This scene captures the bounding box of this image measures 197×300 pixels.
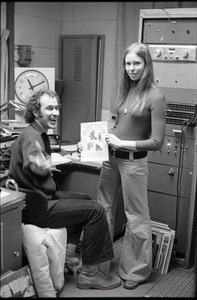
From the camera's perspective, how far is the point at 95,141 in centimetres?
240

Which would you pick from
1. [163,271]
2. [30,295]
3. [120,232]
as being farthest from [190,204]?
[30,295]

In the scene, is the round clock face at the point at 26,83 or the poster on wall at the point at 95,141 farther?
the round clock face at the point at 26,83

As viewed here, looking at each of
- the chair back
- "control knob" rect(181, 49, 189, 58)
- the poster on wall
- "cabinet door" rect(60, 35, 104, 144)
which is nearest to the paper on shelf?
the poster on wall

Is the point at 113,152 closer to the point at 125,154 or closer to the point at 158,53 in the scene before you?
the point at 125,154

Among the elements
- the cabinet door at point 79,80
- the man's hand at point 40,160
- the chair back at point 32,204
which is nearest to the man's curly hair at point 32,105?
the man's hand at point 40,160

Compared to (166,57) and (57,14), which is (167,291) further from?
(57,14)

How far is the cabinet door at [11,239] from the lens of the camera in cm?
198

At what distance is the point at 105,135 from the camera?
7.84 ft

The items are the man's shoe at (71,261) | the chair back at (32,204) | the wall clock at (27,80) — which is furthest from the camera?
the wall clock at (27,80)

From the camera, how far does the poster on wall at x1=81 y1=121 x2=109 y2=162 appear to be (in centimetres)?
239

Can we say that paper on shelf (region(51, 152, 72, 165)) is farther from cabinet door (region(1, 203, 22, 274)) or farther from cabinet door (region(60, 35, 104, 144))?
cabinet door (region(60, 35, 104, 144))

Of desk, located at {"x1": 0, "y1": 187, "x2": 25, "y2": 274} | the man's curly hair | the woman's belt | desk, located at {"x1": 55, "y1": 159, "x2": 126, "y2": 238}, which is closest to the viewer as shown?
desk, located at {"x1": 0, "y1": 187, "x2": 25, "y2": 274}

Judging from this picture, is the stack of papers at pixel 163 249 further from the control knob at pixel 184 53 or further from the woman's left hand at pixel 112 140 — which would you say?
the control knob at pixel 184 53

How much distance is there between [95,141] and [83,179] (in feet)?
2.18
